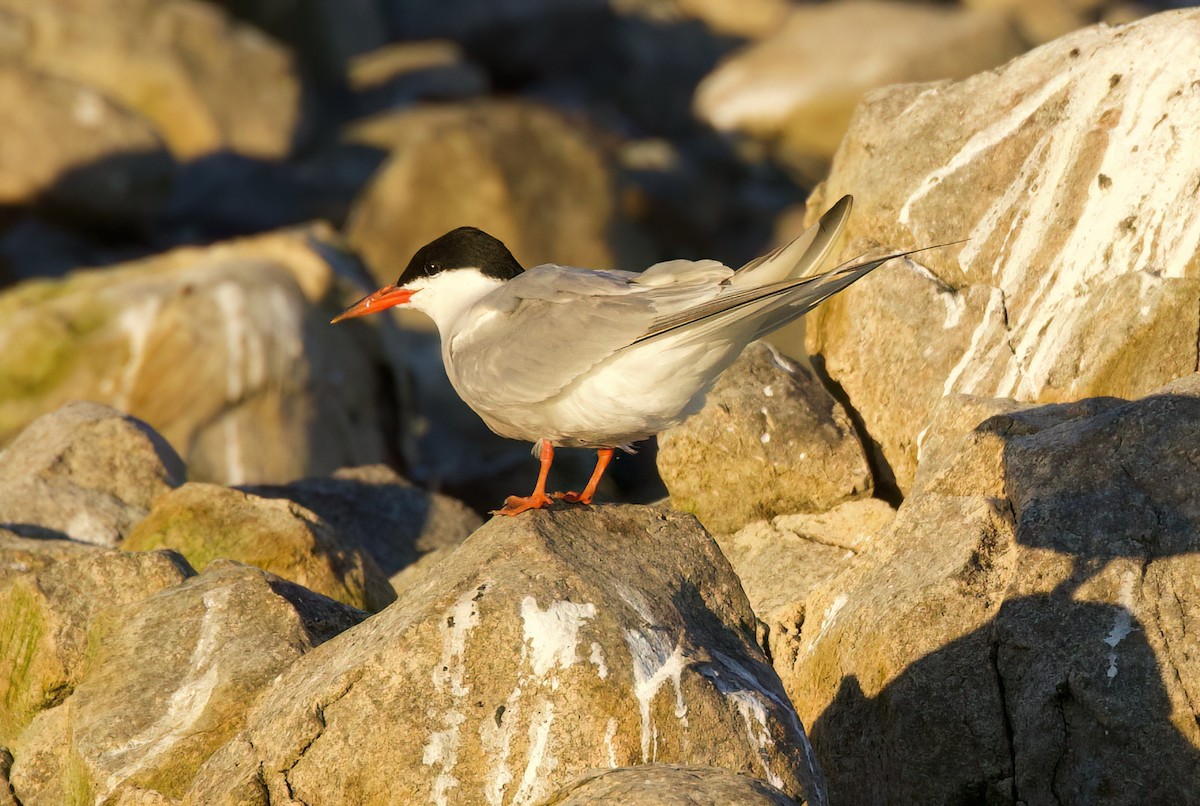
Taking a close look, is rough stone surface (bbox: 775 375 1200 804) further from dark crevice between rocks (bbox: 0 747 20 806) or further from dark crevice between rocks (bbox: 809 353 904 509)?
dark crevice between rocks (bbox: 0 747 20 806)

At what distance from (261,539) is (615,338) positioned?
2638 mm

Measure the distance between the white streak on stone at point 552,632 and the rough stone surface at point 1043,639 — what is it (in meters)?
1.54

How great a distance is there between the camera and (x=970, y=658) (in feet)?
19.7

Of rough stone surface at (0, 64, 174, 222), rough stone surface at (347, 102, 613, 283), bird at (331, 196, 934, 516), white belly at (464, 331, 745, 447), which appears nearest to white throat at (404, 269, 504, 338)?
bird at (331, 196, 934, 516)

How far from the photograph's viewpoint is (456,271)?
21.7 feet

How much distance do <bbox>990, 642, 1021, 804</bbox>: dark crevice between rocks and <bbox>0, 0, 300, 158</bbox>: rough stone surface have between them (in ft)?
63.7

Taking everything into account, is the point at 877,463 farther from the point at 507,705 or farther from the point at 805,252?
the point at 507,705

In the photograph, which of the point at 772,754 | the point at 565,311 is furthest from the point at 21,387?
the point at 772,754

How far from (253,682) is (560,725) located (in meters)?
1.31

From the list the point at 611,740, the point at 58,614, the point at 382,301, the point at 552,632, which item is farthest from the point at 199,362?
the point at 611,740

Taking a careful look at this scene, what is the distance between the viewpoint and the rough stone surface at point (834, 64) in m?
26.3

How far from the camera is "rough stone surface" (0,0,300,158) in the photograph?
76.6ft

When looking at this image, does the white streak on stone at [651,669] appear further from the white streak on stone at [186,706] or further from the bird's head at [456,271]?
the bird's head at [456,271]

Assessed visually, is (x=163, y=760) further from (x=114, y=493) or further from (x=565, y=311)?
(x=114, y=493)
